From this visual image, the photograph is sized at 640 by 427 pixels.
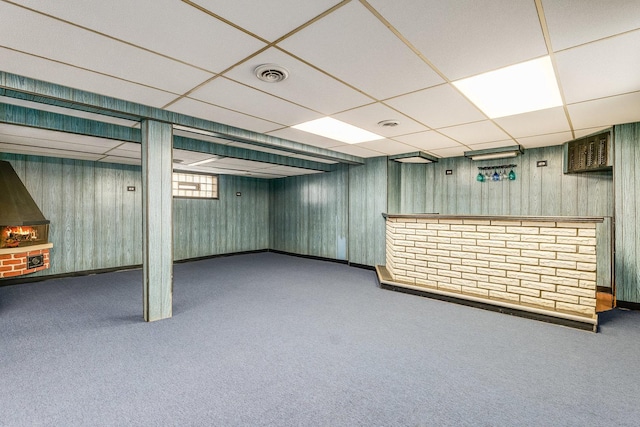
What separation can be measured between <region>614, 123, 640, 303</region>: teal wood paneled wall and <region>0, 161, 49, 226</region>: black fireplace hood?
30.9 feet

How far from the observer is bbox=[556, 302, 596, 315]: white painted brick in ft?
11.6

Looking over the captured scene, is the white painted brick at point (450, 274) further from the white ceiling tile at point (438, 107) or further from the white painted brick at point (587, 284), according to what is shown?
the white ceiling tile at point (438, 107)

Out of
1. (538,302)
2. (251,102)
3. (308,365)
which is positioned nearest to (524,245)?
(538,302)

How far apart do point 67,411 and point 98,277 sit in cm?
506

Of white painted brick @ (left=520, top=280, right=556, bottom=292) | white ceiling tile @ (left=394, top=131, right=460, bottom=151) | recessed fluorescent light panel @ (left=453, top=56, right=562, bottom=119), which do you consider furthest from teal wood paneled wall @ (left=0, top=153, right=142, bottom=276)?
white painted brick @ (left=520, top=280, right=556, bottom=292)

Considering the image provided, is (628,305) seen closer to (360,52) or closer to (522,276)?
(522,276)

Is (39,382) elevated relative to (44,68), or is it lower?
lower

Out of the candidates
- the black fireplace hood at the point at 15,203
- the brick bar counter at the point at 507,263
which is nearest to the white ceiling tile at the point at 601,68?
the brick bar counter at the point at 507,263

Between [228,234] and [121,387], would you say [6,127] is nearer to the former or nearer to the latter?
[121,387]

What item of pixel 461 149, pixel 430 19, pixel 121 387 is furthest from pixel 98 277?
pixel 461 149

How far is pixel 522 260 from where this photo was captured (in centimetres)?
397

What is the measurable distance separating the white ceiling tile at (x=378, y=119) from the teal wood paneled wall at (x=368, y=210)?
7.33 feet

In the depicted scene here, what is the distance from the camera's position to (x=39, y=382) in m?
2.37

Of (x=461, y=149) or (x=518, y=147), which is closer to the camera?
(x=518, y=147)
